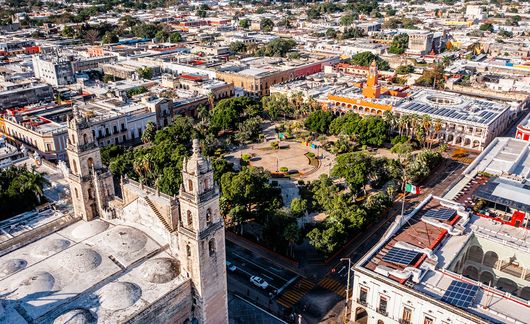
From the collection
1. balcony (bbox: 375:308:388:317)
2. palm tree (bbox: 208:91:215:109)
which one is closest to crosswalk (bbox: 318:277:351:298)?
balcony (bbox: 375:308:388:317)

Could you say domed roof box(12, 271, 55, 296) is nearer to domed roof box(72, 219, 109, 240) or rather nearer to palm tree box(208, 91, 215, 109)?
domed roof box(72, 219, 109, 240)

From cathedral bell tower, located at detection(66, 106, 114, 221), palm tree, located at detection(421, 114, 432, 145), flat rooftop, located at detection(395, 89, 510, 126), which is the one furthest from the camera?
flat rooftop, located at detection(395, 89, 510, 126)

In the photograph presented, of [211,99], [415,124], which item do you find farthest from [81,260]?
[211,99]

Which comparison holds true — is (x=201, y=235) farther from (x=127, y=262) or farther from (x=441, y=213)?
(x=441, y=213)

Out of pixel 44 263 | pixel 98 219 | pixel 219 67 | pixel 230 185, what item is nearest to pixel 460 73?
pixel 219 67

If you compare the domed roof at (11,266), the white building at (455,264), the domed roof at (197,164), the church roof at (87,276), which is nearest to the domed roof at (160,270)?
the church roof at (87,276)

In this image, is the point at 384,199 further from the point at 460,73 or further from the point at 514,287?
the point at 460,73
